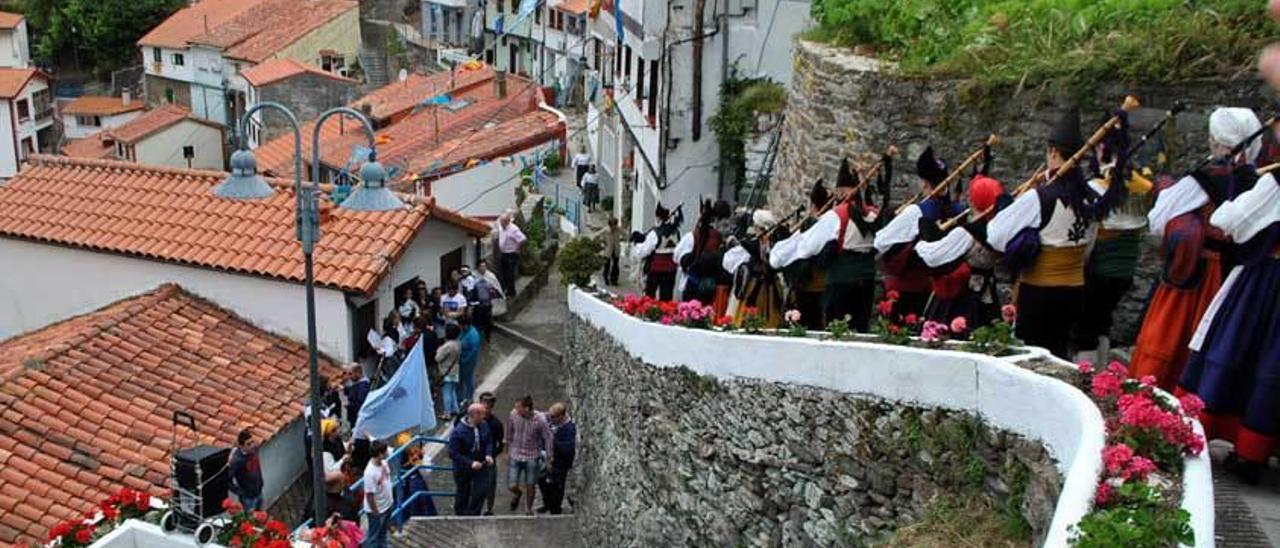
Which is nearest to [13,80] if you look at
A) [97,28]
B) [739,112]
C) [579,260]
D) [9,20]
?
[9,20]

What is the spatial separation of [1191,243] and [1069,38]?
4.75 m

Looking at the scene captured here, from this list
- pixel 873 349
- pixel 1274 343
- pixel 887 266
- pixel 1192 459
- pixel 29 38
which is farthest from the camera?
pixel 29 38

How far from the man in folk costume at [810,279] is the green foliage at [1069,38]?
2118 mm

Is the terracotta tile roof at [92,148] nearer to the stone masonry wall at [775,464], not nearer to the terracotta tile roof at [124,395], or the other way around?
the terracotta tile roof at [124,395]

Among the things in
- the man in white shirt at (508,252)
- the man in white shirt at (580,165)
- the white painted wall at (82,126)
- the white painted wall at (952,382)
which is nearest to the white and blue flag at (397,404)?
the white painted wall at (952,382)

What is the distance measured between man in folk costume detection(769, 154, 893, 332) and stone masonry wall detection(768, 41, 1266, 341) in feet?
5.70

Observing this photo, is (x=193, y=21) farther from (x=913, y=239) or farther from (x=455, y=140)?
(x=913, y=239)

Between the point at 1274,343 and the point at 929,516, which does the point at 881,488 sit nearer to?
the point at 929,516

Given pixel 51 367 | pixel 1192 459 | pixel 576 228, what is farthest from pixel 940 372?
pixel 576 228

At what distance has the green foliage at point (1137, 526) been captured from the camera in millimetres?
4207

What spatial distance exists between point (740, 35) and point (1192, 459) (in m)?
14.9

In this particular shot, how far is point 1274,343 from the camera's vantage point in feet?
18.1

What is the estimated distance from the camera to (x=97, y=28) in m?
61.0

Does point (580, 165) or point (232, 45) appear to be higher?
point (580, 165)
